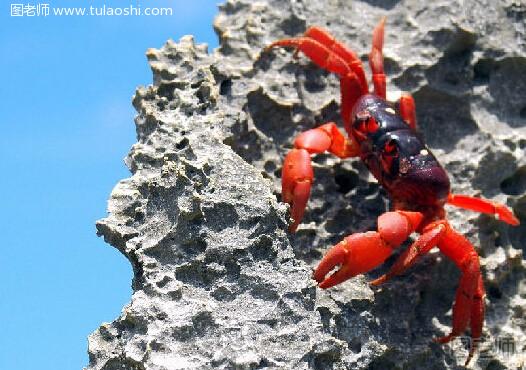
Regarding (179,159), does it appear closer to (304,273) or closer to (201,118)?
(201,118)

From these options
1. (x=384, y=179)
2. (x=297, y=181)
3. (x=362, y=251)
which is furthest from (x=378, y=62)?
(x=362, y=251)

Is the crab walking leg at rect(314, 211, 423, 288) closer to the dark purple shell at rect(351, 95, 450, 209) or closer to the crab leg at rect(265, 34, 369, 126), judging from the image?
the dark purple shell at rect(351, 95, 450, 209)

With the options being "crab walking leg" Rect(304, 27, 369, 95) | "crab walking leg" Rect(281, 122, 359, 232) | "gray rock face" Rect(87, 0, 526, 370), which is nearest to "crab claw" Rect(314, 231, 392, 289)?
"gray rock face" Rect(87, 0, 526, 370)

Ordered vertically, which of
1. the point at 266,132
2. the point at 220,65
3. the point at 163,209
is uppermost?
the point at 220,65

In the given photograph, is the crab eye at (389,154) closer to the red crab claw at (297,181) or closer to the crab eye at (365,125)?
the crab eye at (365,125)

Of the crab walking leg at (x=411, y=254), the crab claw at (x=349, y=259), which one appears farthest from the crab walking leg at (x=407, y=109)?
the crab claw at (x=349, y=259)

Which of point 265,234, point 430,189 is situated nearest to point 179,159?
point 265,234
